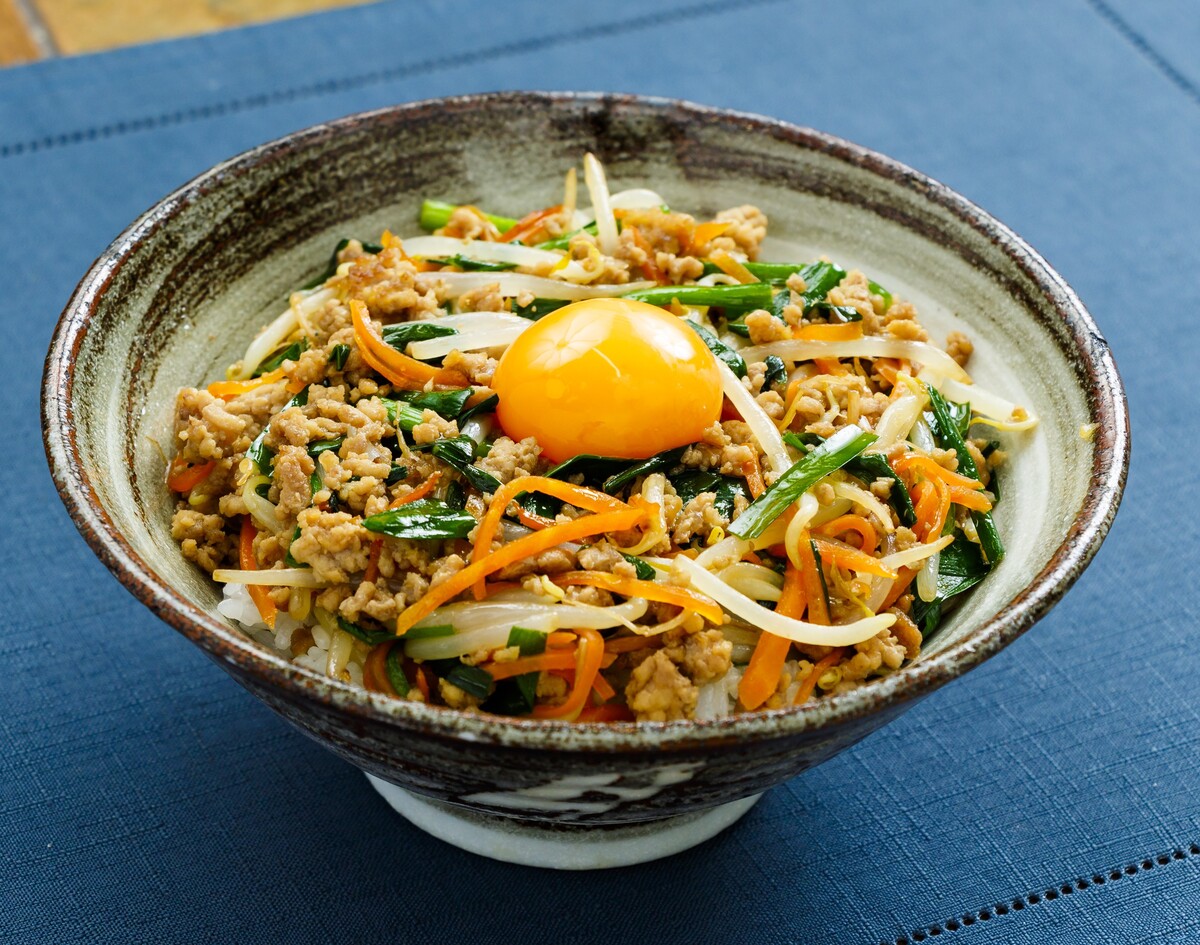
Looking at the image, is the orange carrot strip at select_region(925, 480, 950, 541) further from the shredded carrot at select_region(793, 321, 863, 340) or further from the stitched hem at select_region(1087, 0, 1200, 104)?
the stitched hem at select_region(1087, 0, 1200, 104)

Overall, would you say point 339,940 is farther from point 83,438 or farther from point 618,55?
point 618,55

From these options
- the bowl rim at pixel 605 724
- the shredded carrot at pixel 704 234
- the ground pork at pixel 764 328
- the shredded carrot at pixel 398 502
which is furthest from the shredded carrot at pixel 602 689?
the shredded carrot at pixel 704 234

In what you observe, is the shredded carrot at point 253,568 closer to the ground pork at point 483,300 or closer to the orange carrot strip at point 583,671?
the orange carrot strip at point 583,671

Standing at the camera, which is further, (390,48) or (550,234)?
(390,48)

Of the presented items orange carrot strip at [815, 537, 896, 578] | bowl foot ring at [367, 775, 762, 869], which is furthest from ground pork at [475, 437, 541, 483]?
bowl foot ring at [367, 775, 762, 869]

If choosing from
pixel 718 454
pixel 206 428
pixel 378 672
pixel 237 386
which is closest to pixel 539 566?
pixel 378 672

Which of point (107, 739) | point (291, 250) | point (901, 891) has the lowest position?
point (901, 891)

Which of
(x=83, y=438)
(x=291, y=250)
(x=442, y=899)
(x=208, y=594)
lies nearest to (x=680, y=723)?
(x=442, y=899)
